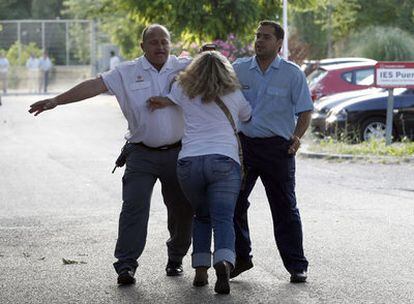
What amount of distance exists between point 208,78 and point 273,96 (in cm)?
61

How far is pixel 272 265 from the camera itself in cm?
927

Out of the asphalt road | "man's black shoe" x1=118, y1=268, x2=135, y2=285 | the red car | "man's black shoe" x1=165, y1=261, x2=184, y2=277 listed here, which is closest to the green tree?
the red car

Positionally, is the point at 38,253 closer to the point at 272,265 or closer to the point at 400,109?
the point at 272,265

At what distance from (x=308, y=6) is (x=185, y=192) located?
70.9 feet

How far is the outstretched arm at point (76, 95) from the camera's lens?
8461 mm

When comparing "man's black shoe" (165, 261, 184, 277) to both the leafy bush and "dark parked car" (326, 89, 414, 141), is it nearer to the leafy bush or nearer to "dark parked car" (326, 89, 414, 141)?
"dark parked car" (326, 89, 414, 141)

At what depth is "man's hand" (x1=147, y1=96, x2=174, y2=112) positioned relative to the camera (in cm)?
832

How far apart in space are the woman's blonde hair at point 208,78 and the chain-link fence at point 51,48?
48860mm

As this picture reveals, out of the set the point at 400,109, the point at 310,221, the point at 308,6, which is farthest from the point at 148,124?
the point at 308,6

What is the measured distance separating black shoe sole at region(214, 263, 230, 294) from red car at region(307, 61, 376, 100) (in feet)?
60.3

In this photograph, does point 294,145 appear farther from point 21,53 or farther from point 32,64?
point 21,53

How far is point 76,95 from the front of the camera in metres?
8.49

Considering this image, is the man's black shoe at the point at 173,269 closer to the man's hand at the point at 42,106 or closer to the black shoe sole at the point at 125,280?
the black shoe sole at the point at 125,280

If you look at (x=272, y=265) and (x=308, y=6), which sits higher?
(x=308, y=6)
